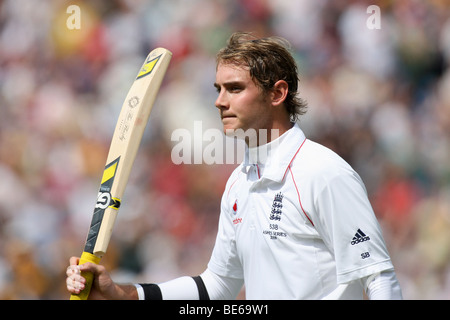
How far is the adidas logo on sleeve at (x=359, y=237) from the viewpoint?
6.42ft

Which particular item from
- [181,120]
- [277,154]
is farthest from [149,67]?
[181,120]

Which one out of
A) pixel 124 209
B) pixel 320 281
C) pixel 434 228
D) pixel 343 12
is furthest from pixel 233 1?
pixel 320 281

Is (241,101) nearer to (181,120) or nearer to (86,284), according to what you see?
(86,284)

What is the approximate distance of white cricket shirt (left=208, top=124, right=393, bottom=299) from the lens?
1962 mm

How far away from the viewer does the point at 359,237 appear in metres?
1.96

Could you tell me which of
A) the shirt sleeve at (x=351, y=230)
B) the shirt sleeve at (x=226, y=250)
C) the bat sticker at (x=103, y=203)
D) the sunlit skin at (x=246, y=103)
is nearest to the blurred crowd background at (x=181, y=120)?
the shirt sleeve at (x=226, y=250)

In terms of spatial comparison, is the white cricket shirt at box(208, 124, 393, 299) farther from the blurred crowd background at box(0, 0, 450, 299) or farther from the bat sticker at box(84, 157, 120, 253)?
the blurred crowd background at box(0, 0, 450, 299)

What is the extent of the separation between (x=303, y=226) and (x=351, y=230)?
18 cm

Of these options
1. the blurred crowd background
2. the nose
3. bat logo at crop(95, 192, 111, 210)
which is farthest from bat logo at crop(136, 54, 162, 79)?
the blurred crowd background

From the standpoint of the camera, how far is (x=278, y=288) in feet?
7.01

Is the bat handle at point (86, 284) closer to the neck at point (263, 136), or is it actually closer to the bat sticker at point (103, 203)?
the bat sticker at point (103, 203)

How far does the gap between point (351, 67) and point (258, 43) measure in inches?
107

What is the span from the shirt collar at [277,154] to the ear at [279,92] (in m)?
0.13
